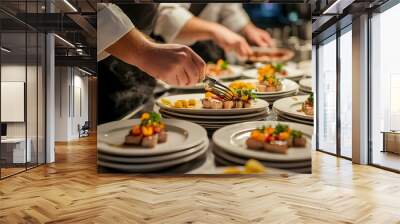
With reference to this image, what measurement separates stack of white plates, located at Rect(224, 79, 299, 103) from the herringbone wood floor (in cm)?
115

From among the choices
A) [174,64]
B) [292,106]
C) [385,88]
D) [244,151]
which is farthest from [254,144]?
[385,88]

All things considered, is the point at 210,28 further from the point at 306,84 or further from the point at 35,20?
the point at 35,20

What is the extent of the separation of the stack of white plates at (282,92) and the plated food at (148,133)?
124 centimetres

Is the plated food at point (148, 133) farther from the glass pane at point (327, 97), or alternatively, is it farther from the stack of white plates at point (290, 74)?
the glass pane at point (327, 97)

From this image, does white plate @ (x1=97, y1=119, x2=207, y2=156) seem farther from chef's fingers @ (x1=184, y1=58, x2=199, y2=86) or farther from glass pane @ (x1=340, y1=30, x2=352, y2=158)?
glass pane @ (x1=340, y1=30, x2=352, y2=158)

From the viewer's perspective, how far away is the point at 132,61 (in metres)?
5.02

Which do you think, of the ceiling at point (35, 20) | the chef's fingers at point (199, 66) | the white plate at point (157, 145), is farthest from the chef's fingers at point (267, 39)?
the ceiling at point (35, 20)

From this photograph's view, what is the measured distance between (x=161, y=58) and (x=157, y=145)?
43.3 inches

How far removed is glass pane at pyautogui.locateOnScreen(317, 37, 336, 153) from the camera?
29.5 ft

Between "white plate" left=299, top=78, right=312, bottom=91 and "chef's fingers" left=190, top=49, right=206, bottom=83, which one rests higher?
"chef's fingers" left=190, top=49, right=206, bottom=83

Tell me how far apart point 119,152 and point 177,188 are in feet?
2.86

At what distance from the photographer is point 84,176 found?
19.7ft

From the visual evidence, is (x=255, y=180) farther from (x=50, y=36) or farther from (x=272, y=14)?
(x=50, y=36)

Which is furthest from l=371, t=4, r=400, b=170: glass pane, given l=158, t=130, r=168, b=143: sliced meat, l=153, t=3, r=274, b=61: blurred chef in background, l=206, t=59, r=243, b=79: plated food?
l=158, t=130, r=168, b=143: sliced meat
